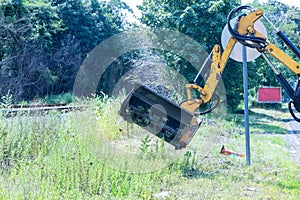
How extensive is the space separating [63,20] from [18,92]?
891 centimetres

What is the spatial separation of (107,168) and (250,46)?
266cm

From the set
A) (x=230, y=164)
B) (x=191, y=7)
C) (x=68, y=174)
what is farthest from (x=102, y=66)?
(x=68, y=174)

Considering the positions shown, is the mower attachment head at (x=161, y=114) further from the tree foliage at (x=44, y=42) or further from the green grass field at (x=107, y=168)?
the tree foliage at (x=44, y=42)

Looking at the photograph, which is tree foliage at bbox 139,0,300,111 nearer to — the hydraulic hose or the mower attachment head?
the hydraulic hose

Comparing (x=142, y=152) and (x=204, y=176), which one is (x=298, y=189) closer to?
(x=204, y=176)

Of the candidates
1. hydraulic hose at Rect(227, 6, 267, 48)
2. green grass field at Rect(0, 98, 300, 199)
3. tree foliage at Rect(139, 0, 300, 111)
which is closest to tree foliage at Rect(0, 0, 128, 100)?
tree foliage at Rect(139, 0, 300, 111)

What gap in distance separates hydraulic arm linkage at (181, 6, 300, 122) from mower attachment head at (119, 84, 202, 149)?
239 millimetres

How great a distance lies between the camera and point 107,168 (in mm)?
3971

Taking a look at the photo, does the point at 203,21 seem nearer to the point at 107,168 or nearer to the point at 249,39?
the point at 249,39

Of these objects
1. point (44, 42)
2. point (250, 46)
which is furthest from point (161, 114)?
point (44, 42)

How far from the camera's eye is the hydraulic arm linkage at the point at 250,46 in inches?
194

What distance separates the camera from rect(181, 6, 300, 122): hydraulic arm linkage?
492 cm

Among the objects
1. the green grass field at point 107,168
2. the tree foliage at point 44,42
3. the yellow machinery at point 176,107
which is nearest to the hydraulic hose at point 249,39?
the yellow machinery at point 176,107

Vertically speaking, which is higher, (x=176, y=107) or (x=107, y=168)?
(x=176, y=107)
